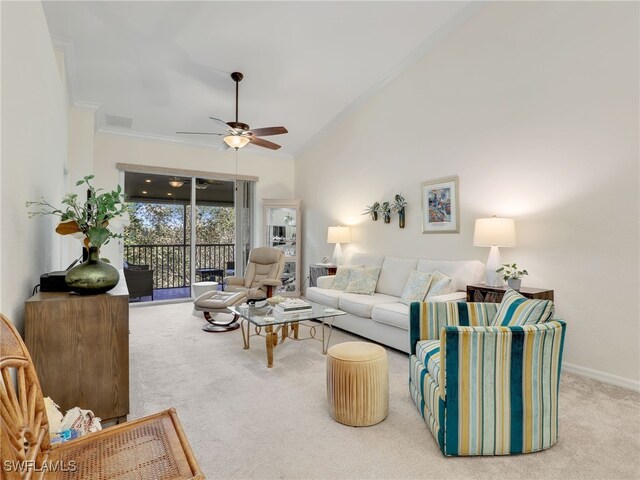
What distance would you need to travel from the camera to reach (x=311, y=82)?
15.9ft

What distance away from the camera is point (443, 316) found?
2432 millimetres

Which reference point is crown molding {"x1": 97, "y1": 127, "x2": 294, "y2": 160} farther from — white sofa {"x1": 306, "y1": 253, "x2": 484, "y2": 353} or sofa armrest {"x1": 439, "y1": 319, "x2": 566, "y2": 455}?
sofa armrest {"x1": 439, "y1": 319, "x2": 566, "y2": 455}

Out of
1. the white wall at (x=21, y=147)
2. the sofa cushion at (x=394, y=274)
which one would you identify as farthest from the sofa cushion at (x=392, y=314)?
the white wall at (x=21, y=147)

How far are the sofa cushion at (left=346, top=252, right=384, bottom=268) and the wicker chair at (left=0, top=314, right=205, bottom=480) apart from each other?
12.5 ft

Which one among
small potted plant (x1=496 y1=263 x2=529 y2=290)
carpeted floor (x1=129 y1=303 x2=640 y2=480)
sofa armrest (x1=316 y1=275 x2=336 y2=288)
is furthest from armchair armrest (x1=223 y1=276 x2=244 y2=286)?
small potted plant (x1=496 y1=263 x2=529 y2=290)

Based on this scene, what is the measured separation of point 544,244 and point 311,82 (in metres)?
3.54

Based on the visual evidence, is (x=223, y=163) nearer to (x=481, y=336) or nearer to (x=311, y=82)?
(x=311, y=82)

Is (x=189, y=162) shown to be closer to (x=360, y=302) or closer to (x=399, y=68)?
(x=399, y=68)

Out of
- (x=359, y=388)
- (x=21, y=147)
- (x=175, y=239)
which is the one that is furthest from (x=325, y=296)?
(x=175, y=239)

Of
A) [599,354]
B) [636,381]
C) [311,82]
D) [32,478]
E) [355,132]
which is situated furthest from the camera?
[355,132]

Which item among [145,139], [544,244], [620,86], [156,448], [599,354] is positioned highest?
[145,139]

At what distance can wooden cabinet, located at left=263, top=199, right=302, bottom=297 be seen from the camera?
681 centimetres

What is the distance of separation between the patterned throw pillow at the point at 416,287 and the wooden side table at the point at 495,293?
42cm

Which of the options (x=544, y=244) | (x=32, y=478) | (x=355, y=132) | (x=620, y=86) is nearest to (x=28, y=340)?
(x=32, y=478)
